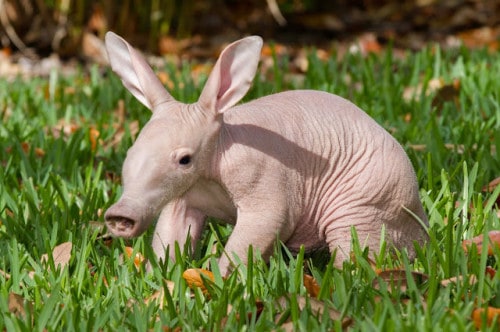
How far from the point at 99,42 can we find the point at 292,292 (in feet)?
19.5

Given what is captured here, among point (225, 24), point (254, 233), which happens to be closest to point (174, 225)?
point (254, 233)

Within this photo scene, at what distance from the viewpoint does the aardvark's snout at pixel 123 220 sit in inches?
97.7

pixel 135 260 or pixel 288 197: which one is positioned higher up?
pixel 288 197

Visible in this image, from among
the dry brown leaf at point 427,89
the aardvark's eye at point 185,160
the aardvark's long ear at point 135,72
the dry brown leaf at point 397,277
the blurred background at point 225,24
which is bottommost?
the blurred background at point 225,24

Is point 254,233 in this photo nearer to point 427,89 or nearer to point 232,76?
point 232,76

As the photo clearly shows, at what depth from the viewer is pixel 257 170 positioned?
2.68m

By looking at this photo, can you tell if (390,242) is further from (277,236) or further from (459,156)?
(459,156)

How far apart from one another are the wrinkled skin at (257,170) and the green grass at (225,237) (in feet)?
0.31

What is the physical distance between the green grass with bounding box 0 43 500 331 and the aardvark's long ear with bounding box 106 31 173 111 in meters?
0.45

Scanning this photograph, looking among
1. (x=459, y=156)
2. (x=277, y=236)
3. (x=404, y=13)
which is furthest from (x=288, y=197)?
(x=404, y=13)

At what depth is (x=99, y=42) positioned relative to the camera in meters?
8.11

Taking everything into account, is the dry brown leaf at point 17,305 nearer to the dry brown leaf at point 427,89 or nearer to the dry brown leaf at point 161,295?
the dry brown leaf at point 161,295

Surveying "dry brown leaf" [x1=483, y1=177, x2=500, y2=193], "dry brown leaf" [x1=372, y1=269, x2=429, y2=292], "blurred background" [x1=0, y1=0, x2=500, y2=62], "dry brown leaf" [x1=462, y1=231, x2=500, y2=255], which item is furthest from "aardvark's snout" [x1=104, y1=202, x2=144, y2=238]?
"blurred background" [x1=0, y1=0, x2=500, y2=62]

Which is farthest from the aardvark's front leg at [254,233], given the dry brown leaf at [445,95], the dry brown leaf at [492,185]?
the dry brown leaf at [445,95]
